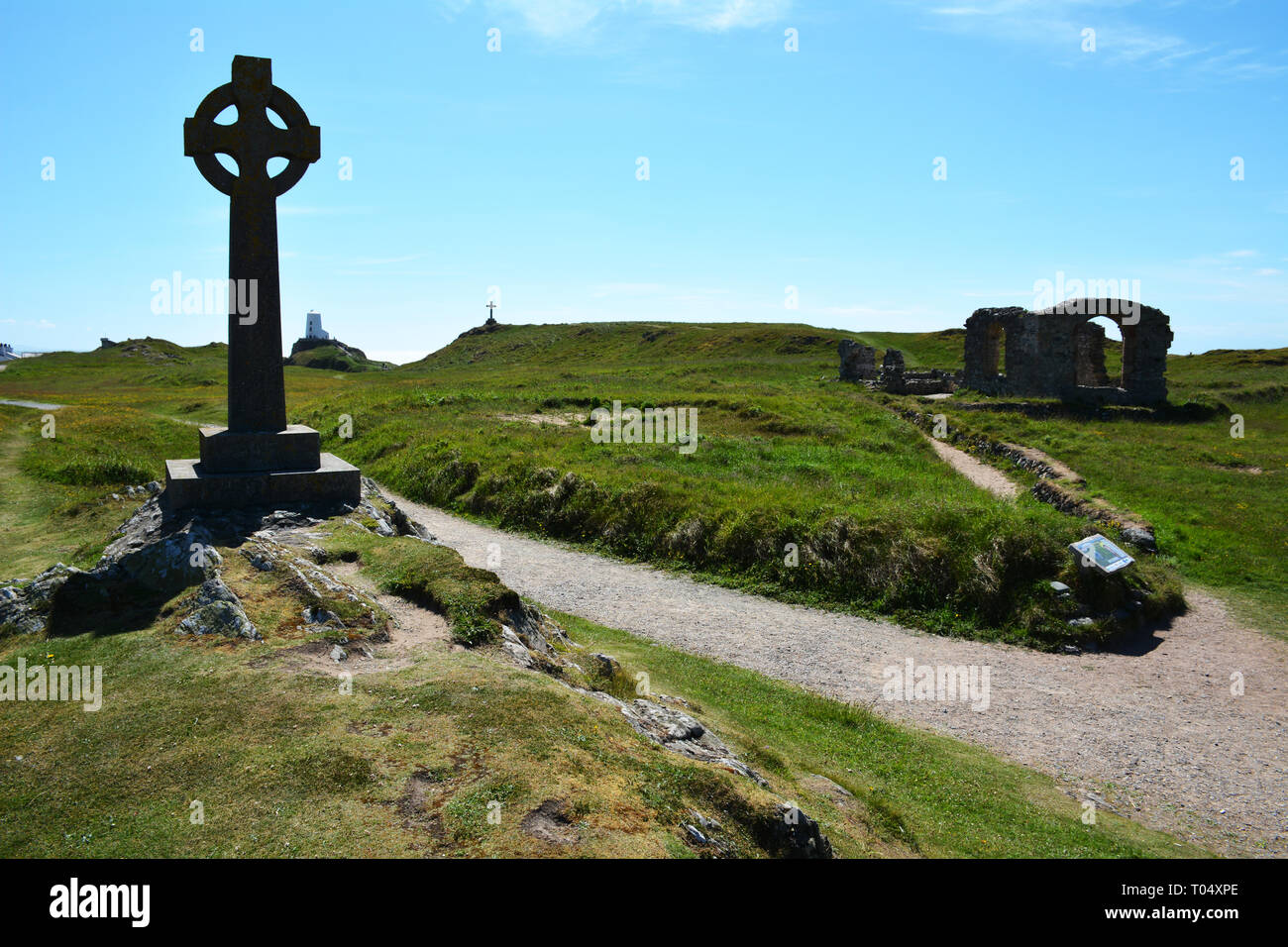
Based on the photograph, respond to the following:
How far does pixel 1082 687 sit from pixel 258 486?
40.4 ft

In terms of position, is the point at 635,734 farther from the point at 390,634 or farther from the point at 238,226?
the point at 238,226

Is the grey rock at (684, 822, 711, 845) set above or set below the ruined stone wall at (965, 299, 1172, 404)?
below

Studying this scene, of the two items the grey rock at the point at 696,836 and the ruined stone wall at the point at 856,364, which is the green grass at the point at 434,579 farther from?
the ruined stone wall at the point at 856,364

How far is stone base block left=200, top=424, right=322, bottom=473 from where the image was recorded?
11.9 meters

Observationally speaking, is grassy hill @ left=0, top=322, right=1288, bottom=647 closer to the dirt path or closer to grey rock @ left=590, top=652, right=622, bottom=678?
the dirt path

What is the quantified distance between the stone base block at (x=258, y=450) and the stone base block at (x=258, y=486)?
0.15 metres

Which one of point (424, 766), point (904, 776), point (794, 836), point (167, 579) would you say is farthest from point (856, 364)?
point (424, 766)

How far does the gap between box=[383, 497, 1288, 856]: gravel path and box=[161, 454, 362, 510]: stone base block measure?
4.40 metres

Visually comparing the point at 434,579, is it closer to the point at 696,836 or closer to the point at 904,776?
the point at 696,836

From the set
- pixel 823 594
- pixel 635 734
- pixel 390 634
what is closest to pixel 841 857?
pixel 635 734

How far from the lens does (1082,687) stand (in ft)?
38.8

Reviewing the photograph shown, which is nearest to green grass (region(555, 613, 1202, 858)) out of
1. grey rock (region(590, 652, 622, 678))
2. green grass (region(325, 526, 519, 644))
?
grey rock (region(590, 652, 622, 678))

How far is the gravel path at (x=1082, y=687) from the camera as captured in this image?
29.4 ft

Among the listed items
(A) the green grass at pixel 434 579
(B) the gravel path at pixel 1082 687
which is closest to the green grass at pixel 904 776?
(B) the gravel path at pixel 1082 687
